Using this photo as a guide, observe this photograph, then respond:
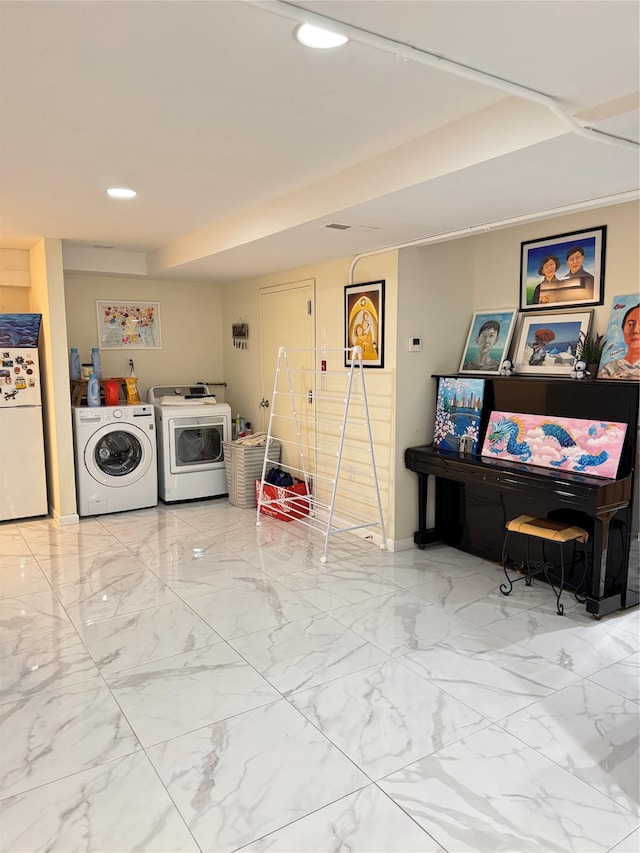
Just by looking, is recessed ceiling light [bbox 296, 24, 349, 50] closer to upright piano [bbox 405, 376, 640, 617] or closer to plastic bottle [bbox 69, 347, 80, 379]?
upright piano [bbox 405, 376, 640, 617]

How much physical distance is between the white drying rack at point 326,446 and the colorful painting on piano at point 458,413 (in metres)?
Answer: 0.52

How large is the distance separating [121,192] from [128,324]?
288 centimetres

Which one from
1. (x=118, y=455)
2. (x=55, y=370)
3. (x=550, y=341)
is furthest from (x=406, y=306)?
(x=118, y=455)

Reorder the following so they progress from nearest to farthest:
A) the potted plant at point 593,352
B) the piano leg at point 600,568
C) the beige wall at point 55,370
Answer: the piano leg at point 600,568 < the potted plant at point 593,352 < the beige wall at point 55,370

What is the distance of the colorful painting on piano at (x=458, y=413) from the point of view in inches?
159

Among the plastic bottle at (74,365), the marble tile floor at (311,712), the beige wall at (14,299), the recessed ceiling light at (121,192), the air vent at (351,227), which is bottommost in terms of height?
the marble tile floor at (311,712)

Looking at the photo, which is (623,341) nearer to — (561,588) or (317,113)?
(561,588)

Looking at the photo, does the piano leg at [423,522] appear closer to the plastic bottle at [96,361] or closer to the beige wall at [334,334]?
the beige wall at [334,334]

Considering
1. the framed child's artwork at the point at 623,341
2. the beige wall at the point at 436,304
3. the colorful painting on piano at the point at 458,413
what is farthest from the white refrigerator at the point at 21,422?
the framed child's artwork at the point at 623,341

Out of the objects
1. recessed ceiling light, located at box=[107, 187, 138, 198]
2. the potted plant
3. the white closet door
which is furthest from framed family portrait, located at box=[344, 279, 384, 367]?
recessed ceiling light, located at box=[107, 187, 138, 198]

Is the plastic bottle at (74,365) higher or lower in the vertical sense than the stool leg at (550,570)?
higher

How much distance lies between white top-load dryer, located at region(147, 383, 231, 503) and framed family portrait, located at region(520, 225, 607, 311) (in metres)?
3.15

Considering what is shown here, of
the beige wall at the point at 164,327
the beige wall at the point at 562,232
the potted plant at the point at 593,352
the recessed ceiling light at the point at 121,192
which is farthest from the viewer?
the beige wall at the point at 164,327

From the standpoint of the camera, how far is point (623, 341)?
11.1ft
